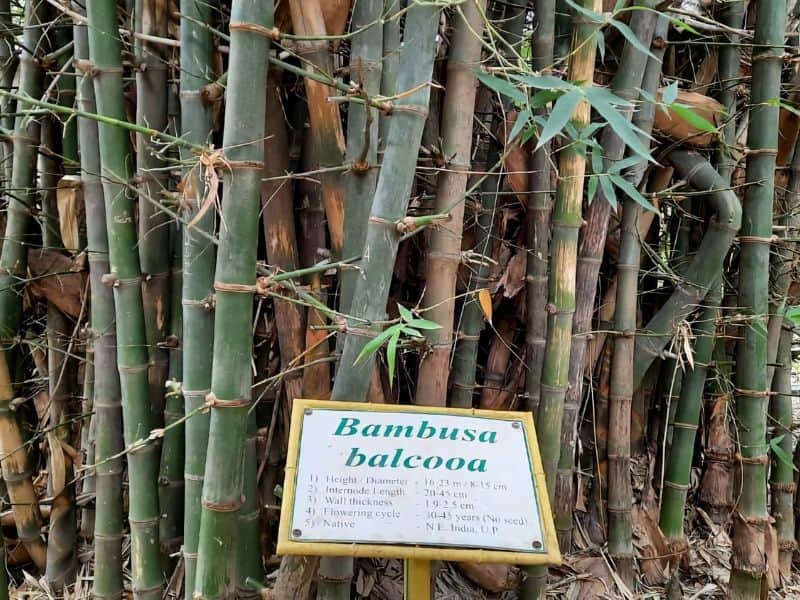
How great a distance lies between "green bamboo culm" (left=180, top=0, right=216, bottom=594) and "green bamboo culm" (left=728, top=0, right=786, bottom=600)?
4.67 ft

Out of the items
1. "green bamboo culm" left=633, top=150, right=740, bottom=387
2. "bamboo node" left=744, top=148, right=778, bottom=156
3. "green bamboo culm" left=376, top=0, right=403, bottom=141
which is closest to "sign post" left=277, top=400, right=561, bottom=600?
"green bamboo culm" left=376, top=0, right=403, bottom=141

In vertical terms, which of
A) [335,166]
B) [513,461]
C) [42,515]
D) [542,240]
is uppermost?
[335,166]

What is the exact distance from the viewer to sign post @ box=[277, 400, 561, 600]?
0.93m

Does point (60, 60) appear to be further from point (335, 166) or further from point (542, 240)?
point (542, 240)

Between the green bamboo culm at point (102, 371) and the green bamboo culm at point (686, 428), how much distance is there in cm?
147

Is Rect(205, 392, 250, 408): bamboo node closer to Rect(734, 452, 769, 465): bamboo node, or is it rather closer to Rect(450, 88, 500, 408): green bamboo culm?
Rect(450, 88, 500, 408): green bamboo culm

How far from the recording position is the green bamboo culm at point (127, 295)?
120cm

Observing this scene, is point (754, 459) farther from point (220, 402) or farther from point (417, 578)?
point (220, 402)

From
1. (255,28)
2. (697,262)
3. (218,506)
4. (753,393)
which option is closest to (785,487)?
(753,393)

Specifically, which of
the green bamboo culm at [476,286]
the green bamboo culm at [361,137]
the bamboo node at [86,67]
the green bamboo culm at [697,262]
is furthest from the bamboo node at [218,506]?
the green bamboo culm at [697,262]

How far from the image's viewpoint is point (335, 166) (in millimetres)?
1191

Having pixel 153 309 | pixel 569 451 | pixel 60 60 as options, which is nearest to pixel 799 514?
pixel 569 451

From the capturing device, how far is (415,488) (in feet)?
3.23

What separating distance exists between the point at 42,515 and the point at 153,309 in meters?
0.79
